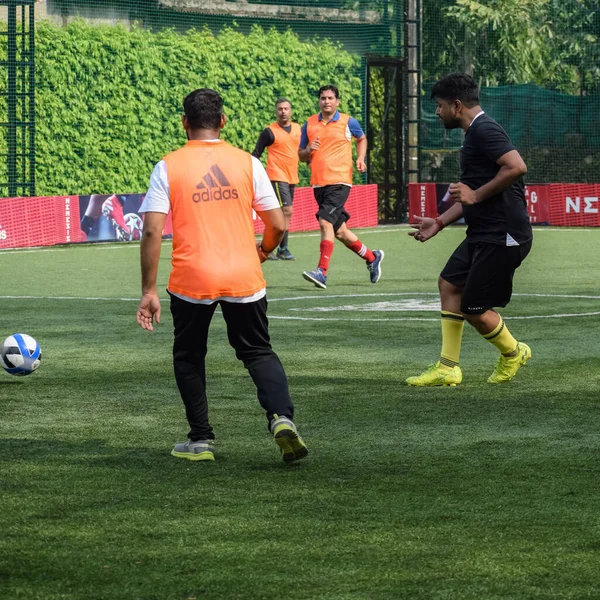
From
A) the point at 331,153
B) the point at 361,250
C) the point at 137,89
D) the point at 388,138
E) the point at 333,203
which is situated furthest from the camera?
the point at 388,138

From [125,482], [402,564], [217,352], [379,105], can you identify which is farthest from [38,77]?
[402,564]

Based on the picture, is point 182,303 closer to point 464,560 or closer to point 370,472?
point 370,472

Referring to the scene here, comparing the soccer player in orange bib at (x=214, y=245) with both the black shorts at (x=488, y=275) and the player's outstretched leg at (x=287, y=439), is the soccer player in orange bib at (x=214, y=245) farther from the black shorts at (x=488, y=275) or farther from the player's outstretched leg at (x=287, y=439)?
the black shorts at (x=488, y=275)

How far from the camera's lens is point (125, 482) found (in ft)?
21.4

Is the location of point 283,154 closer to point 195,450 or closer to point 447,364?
point 447,364

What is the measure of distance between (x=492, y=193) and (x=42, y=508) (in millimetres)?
3948

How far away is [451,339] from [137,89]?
62.9ft

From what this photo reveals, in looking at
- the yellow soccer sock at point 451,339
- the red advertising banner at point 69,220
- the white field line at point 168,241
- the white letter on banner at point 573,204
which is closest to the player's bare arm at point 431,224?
the yellow soccer sock at point 451,339

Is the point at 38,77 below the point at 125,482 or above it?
above

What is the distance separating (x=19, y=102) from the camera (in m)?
25.6

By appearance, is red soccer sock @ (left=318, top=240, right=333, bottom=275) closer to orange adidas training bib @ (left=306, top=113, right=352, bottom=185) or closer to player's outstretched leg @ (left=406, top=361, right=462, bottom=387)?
orange adidas training bib @ (left=306, top=113, right=352, bottom=185)

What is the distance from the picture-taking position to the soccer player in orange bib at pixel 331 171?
17.0 m

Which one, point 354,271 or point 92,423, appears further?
point 354,271

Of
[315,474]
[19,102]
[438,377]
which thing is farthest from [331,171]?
[315,474]
